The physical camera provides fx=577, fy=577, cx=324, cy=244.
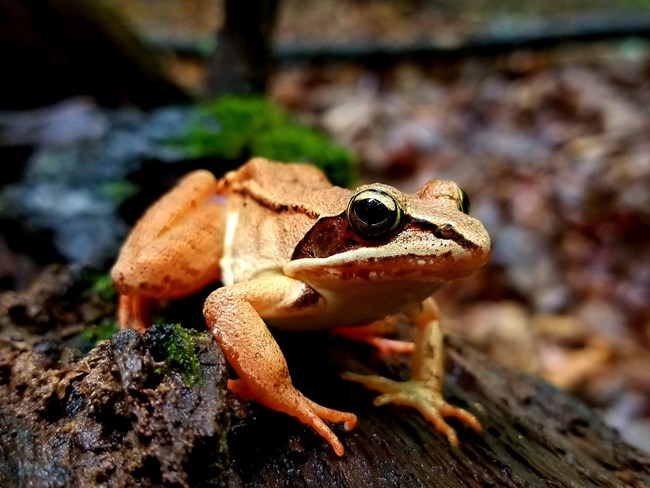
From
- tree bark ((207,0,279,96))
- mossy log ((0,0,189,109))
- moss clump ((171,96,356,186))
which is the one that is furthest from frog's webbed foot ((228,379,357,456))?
mossy log ((0,0,189,109))

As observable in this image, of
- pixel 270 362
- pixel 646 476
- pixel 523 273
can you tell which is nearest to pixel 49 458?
pixel 270 362

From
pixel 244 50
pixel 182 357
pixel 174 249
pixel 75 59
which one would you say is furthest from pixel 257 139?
pixel 182 357

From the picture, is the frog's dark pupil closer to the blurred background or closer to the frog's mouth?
the frog's mouth

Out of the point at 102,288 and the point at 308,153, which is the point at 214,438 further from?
the point at 308,153

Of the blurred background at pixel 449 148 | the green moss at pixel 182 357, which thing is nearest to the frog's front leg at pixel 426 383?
the green moss at pixel 182 357

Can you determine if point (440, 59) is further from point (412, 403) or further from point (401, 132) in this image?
point (412, 403)
